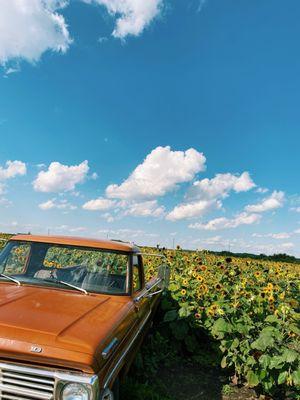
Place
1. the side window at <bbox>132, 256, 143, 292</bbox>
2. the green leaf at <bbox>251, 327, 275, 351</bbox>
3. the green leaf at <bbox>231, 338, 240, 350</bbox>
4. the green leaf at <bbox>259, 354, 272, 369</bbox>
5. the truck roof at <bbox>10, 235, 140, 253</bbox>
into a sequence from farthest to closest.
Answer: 1. the green leaf at <bbox>231, 338, 240, 350</bbox>
2. the green leaf at <bbox>251, 327, 275, 351</bbox>
3. the green leaf at <bbox>259, 354, 272, 369</bbox>
4. the side window at <bbox>132, 256, 143, 292</bbox>
5. the truck roof at <bbox>10, 235, 140, 253</bbox>

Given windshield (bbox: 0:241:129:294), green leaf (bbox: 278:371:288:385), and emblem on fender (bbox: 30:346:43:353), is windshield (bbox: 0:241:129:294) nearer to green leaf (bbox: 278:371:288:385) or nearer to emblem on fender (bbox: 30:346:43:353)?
emblem on fender (bbox: 30:346:43:353)

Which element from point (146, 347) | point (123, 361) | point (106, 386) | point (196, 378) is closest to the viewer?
point (106, 386)

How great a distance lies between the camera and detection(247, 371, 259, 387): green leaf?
16.1ft

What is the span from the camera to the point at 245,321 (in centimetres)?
549

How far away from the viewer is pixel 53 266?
4234mm

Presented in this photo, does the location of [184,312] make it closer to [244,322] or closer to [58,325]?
[244,322]

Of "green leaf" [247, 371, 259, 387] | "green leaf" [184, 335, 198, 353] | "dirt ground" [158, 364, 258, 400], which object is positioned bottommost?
"dirt ground" [158, 364, 258, 400]

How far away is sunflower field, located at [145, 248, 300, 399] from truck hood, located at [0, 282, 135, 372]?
206 cm

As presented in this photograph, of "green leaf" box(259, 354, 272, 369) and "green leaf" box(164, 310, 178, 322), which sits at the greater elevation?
"green leaf" box(164, 310, 178, 322)

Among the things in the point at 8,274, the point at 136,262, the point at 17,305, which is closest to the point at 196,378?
the point at 136,262

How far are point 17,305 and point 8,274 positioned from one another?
1.07 metres

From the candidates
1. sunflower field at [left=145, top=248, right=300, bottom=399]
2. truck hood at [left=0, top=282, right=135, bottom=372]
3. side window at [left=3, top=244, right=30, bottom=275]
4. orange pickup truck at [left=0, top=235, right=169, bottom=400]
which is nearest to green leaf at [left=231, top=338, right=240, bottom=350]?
sunflower field at [left=145, top=248, right=300, bottom=399]

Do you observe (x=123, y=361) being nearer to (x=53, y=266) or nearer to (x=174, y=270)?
(x=53, y=266)

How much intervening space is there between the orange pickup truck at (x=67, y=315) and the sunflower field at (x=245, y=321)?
133 centimetres
